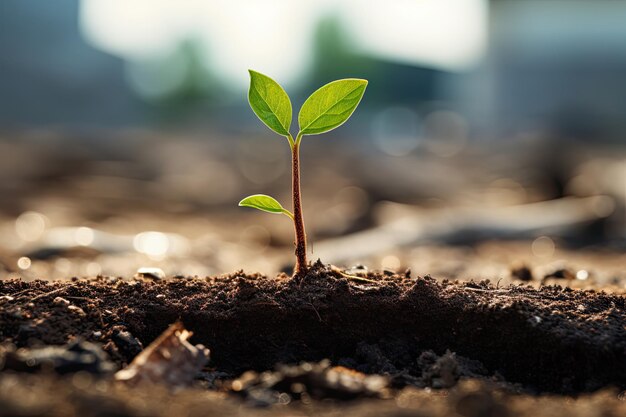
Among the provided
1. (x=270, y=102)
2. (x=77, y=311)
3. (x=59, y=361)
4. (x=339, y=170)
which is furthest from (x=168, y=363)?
(x=339, y=170)

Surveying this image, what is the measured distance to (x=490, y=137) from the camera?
29188mm

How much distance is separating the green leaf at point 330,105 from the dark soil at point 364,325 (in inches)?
17.5

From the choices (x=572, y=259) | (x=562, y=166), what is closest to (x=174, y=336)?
(x=572, y=259)

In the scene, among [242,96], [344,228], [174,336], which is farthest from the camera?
[242,96]

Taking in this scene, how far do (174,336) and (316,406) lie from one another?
17.1 inches

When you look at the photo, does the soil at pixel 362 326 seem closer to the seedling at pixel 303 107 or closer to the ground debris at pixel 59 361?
the ground debris at pixel 59 361

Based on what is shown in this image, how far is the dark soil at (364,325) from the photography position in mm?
1737

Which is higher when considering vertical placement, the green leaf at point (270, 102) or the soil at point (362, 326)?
the green leaf at point (270, 102)

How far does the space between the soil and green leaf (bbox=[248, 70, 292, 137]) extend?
0.46 m

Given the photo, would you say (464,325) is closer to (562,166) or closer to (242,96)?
(562,166)

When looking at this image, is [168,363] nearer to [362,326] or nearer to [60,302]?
[60,302]

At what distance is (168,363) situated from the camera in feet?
4.95

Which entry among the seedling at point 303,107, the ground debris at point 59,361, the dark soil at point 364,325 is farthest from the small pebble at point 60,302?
the seedling at point 303,107

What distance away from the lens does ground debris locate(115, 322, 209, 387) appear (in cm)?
145
